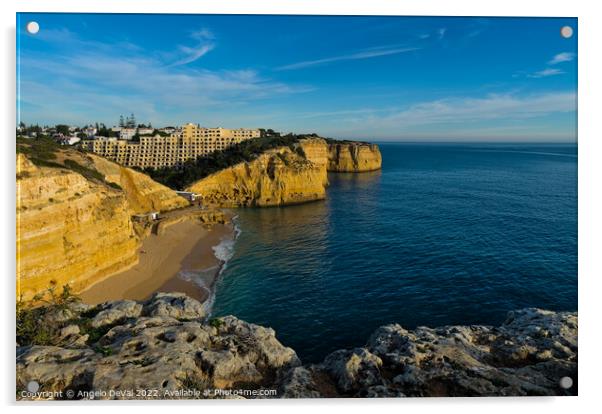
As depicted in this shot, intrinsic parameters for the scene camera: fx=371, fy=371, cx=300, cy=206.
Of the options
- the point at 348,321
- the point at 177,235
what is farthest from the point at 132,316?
the point at 177,235

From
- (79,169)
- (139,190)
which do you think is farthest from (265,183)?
(79,169)

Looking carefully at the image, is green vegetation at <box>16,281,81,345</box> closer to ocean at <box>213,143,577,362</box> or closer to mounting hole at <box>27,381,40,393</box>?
mounting hole at <box>27,381,40,393</box>

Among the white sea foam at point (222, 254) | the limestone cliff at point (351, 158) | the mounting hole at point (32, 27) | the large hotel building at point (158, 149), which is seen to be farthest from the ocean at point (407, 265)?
the limestone cliff at point (351, 158)

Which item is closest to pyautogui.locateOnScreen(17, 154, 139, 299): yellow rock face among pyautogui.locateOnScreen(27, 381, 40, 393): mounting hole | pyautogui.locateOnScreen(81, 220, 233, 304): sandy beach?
pyautogui.locateOnScreen(81, 220, 233, 304): sandy beach

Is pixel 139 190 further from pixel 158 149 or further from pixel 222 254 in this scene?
pixel 158 149

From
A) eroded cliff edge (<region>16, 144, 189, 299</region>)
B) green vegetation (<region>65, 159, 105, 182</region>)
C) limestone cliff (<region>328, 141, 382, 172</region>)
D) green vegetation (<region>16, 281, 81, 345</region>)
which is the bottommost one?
green vegetation (<region>16, 281, 81, 345</region>)

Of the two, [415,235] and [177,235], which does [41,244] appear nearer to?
[177,235]
